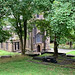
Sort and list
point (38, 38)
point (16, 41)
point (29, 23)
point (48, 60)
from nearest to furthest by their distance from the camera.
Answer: point (48, 60) → point (29, 23) → point (16, 41) → point (38, 38)

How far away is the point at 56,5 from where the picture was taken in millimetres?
6594

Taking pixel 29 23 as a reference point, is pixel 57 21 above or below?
below

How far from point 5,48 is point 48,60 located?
21888mm

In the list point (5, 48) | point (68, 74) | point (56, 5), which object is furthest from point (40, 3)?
point (5, 48)

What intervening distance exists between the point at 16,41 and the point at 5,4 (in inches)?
870

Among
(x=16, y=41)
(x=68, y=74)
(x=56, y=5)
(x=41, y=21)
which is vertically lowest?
(x=68, y=74)

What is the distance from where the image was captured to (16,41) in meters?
30.4

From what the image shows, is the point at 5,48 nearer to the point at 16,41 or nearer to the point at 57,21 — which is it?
the point at 16,41

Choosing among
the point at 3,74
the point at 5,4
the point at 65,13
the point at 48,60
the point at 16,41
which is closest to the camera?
the point at 65,13

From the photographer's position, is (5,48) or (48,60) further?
(5,48)

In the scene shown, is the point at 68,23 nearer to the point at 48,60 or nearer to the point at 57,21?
the point at 57,21

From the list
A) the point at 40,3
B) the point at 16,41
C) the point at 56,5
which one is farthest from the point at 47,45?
the point at 56,5

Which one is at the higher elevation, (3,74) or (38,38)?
(38,38)

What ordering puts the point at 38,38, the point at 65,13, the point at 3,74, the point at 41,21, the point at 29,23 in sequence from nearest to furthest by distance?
the point at 65,13 → the point at 3,74 → the point at 41,21 → the point at 29,23 → the point at 38,38
